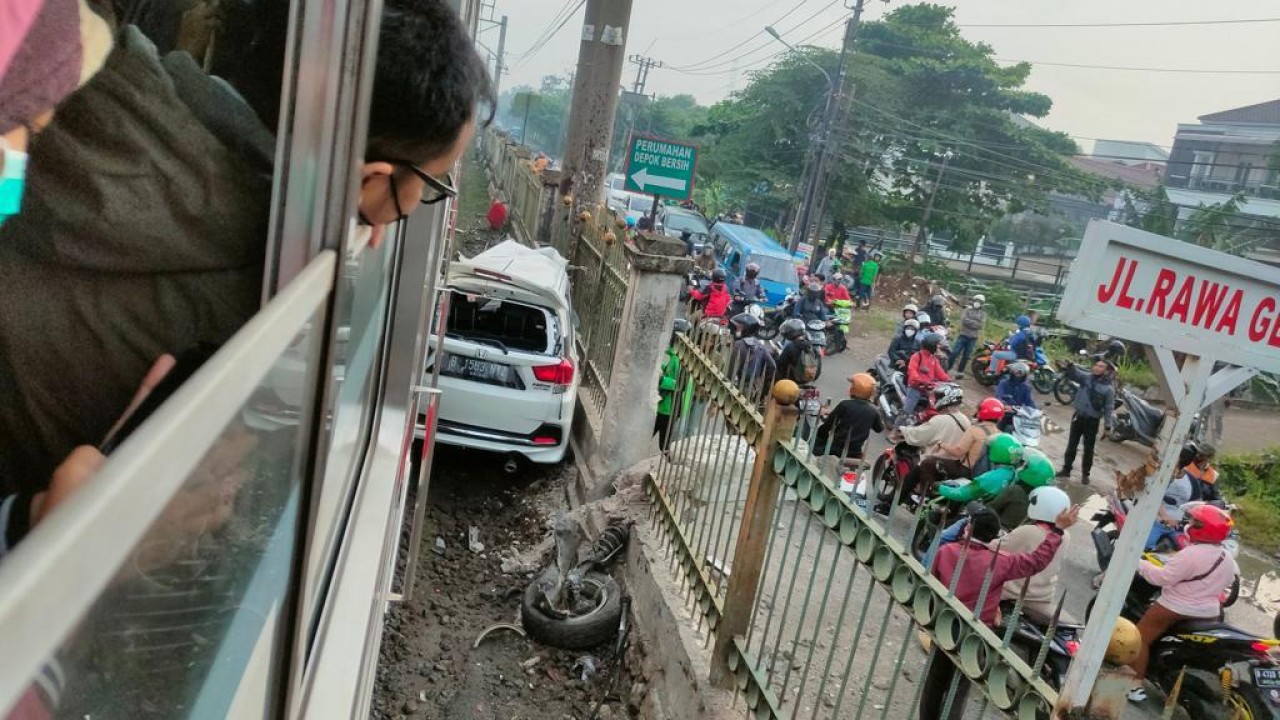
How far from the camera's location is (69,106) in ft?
2.00

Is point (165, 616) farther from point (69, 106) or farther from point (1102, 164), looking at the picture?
point (1102, 164)

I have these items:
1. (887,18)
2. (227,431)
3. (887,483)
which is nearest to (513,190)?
(887,483)

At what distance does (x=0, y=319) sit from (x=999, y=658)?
6.46ft

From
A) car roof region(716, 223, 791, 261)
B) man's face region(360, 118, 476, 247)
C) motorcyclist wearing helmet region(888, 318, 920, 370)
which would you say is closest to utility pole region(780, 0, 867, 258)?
car roof region(716, 223, 791, 261)

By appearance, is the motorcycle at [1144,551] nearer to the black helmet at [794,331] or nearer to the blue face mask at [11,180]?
the black helmet at [794,331]

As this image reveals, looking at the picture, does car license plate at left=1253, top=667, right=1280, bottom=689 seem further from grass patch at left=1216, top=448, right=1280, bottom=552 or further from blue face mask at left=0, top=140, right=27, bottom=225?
grass patch at left=1216, top=448, right=1280, bottom=552

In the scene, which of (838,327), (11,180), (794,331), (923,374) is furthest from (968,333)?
(11,180)

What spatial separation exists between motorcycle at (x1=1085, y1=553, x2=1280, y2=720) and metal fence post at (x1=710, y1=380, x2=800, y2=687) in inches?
79.5

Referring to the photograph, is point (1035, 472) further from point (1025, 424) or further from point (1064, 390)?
point (1064, 390)

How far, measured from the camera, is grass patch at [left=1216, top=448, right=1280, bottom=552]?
10.2 meters

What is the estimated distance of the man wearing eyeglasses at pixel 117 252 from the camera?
630mm

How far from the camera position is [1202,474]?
7121 mm

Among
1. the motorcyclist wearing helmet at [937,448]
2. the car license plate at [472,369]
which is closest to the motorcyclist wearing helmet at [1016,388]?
the motorcyclist wearing helmet at [937,448]

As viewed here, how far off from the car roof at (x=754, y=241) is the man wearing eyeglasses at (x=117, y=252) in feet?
55.9
